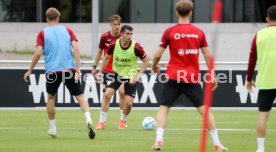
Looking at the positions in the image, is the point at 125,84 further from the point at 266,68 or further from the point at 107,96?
the point at 266,68

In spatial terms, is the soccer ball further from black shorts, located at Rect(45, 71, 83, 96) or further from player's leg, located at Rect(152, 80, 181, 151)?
player's leg, located at Rect(152, 80, 181, 151)

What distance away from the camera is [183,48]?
42.1 feet

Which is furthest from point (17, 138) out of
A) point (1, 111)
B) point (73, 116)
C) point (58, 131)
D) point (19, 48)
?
point (19, 48)

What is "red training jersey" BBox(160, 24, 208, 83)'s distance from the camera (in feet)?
42.0

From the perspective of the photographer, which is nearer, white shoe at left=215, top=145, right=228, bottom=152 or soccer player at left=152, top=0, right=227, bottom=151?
soccer player at left=152, top=0, right=227, bottom=151

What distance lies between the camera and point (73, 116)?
21.9 meters

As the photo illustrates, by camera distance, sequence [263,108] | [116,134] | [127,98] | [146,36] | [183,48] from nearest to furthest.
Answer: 1. [263,108]
2. [183,48]
3. [116,134]
4. [127,98]
5. [146,36]

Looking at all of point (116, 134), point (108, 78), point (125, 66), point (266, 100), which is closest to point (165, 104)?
point (266, 100)

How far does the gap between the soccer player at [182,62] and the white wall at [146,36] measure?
107 ft

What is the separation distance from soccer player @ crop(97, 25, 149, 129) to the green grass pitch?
0.64m

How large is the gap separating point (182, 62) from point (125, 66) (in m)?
4.93

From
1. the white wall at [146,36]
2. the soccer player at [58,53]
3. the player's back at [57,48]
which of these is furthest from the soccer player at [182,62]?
the white wall at [146,36]

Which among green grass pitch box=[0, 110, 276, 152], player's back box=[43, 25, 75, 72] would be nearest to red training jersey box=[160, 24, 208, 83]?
green grass pitch box=[0, 110, 276, 152]

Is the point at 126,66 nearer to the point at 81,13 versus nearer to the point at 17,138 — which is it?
the point at 17,138
